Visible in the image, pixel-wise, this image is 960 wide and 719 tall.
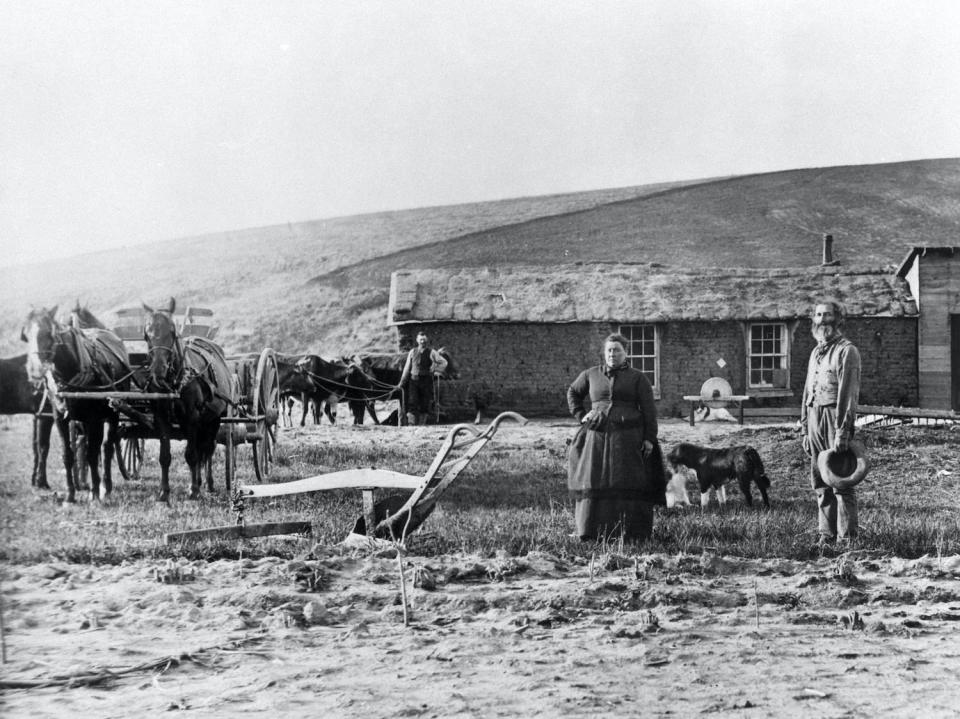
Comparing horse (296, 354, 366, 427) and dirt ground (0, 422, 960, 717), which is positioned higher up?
horse (296, 354, 366, 427)

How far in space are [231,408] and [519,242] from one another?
1805 centimetres

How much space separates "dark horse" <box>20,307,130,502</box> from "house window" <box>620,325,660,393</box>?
283 inches

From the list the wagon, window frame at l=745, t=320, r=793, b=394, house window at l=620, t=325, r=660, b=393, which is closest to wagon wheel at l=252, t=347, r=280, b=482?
the wagon

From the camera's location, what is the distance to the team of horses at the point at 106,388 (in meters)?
7.27

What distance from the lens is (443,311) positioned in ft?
46.9

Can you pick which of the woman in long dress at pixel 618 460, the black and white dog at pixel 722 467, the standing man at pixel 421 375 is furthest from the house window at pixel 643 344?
the woman in long dress at pixel 618 460

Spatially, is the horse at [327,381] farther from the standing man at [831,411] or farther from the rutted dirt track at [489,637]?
the standing man at [831,411]

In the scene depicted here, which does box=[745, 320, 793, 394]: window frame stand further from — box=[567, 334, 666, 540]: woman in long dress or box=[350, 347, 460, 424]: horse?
box=[567, 334, 666, 540]: woman in long dress

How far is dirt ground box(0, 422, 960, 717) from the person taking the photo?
419 cm

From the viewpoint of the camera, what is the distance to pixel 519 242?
2652cm

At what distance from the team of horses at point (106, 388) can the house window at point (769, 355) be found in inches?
293

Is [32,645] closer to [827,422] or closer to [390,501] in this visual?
[390,501]

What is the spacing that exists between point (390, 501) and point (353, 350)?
55.9ft

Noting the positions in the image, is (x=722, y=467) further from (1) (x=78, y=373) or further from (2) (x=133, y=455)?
(2) (x=133, y=455)
